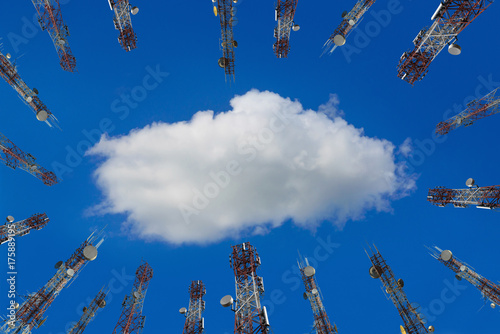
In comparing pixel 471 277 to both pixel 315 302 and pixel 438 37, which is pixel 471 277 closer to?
pixel 315 302

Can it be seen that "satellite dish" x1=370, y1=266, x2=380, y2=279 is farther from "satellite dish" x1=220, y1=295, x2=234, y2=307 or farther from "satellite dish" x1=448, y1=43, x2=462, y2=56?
"satellite dish" x1=448, y1=43, x2=462, y2=56

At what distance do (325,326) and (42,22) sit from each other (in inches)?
2376

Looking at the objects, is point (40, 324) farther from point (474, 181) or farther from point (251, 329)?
point (474, 181)

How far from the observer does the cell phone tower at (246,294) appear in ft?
73.5

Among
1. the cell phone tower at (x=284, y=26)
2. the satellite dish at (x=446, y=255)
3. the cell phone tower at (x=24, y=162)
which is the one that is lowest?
the satellite dish at (x=446, y=255)

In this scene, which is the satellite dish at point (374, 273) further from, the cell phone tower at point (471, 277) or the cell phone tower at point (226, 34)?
the cell phone tower at point (226, 34)

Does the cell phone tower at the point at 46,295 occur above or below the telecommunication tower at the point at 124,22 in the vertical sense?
below

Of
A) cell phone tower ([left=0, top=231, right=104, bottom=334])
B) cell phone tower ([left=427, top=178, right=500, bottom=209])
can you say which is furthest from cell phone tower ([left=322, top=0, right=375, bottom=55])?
cell phone tower ([left=0, top=231, right=104, bottom=334])

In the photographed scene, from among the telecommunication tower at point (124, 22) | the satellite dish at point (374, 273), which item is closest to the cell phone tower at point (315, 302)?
the satellite dish at point (374, 273)

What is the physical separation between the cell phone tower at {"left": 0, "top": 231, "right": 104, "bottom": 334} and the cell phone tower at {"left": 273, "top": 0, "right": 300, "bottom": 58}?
42043 millimetres

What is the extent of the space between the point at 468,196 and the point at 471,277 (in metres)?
14.7

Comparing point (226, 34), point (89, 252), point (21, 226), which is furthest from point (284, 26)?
point (21, 226)

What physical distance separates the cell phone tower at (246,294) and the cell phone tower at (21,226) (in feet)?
112

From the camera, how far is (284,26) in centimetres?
4262
